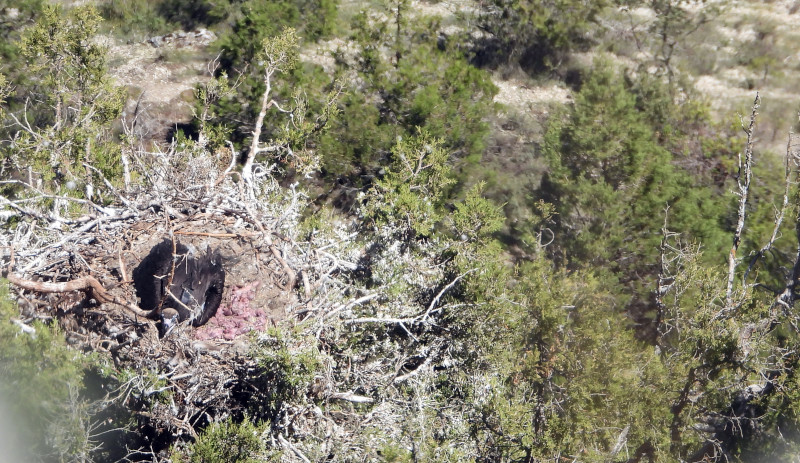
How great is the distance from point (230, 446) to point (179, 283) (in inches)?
78.3

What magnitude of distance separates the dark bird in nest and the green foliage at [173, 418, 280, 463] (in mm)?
1463

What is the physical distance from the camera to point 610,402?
758 centimetres

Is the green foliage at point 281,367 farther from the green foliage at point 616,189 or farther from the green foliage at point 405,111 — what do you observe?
the green foliage at point 616,189

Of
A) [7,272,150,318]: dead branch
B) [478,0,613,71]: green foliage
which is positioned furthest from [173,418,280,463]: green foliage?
[478,0,613,71]: green foliage

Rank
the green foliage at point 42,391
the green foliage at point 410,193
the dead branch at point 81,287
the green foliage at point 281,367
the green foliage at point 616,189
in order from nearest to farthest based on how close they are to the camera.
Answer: the green foliage at point 42,391, the green foliage at point 281,367, the dead branch at point 81,287, the green foliage at point 410,193, the green foliage at point 616,189

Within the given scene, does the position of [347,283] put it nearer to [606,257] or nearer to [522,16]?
[606,257]

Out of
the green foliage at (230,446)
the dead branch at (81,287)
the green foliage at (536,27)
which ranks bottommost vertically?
the green foliage at (536,27)

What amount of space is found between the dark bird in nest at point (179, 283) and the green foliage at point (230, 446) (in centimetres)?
146

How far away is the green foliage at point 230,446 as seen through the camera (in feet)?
18.2

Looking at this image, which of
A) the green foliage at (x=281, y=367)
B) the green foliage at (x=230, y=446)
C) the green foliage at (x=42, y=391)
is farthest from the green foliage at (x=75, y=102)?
the green foliage at (x=230, y=446)

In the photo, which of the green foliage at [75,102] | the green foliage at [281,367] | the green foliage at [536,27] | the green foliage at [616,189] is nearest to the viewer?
the green foliage at [281,367]

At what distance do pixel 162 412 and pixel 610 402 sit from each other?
4.54 meters

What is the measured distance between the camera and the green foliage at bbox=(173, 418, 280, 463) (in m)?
5.55

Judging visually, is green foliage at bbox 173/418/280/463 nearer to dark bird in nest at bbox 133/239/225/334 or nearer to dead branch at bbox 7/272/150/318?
dark bird in nest at bbox 133/239/225/334
